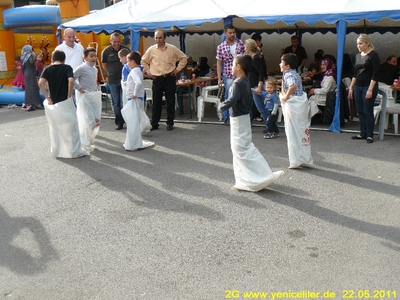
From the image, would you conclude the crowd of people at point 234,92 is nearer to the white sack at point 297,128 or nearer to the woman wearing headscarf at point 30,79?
the white sack at point 297,128

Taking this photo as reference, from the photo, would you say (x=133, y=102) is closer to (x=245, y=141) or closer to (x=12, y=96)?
(x=245, y=141)

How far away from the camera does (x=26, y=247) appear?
468 centimetres

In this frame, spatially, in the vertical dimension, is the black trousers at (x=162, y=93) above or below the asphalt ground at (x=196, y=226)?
above

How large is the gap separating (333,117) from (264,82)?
1575mm

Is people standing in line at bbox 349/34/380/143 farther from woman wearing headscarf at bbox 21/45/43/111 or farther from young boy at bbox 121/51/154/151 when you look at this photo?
woman wearing headscarf at bbox 21/45/43/111

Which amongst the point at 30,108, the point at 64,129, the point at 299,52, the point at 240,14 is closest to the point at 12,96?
the point at 30,108

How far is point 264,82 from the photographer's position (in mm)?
8938

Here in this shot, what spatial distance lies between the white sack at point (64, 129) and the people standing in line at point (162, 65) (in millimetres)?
2314

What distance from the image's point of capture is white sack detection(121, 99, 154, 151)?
26.7 feet

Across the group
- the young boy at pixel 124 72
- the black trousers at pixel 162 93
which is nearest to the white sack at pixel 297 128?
the young boy at pixel 124 72

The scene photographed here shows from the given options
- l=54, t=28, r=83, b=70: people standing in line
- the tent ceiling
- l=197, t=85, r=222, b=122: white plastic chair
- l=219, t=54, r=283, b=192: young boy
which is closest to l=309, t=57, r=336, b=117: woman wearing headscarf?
the tent ceiling

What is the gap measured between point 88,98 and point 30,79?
5.94m

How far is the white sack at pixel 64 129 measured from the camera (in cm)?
765

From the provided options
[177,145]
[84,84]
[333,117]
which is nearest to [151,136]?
[177,145]
